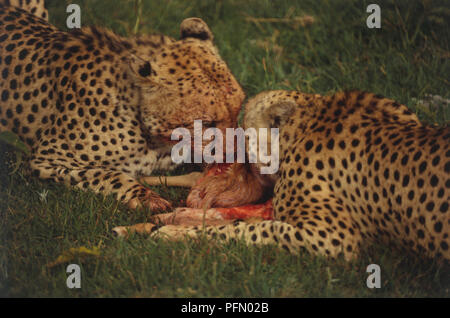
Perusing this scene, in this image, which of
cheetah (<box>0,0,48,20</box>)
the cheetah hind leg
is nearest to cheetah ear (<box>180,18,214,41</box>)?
the cheetah hind leg

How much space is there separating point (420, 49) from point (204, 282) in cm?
402

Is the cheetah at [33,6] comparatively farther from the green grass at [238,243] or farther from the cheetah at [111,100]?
the cheetah at [111,100]

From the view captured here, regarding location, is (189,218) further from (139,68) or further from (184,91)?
(139,68)

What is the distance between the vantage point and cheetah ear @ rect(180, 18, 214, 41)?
19.0 ft

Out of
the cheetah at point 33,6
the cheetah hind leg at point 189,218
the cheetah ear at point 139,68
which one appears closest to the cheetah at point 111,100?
the cheetah ear at point 139,68

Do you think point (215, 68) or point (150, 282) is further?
point (215, 68)

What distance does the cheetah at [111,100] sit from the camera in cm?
545

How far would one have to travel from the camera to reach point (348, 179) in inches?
185

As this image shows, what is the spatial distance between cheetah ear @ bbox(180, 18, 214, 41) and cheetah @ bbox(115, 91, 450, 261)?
975 millimetres

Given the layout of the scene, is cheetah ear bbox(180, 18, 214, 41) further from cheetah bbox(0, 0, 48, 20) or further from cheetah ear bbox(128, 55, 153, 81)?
cheetah bbox(0, 0, 48, 20)

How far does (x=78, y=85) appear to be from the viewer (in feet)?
18.6

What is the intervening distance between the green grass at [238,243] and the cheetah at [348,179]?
147mm
